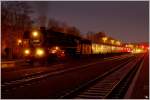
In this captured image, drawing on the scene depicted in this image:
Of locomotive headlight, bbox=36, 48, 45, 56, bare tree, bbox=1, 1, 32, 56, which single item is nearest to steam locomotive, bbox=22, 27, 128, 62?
locomotive headlight, bbox=36, 48, 45, 56

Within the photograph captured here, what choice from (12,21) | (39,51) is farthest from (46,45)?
(12,21)

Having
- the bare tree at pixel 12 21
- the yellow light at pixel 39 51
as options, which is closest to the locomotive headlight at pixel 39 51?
the yellow light at pixel 39 51

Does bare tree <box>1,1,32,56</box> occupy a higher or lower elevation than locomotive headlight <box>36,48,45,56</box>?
higher

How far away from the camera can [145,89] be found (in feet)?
52.8

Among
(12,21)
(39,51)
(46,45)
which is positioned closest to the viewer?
(39,51)

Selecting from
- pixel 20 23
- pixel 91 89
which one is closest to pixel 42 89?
pixel 91 89

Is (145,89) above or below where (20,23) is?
below

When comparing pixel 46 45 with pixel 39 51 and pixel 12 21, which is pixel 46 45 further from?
pixel 12 21

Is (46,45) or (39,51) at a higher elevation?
(46,45)

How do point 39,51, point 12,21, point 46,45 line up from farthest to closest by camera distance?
point 12,21
point 46,45
point 39,51

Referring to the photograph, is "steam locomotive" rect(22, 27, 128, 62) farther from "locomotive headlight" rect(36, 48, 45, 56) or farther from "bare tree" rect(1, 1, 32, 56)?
"bare tree" rect(1, 1, 32, 56)

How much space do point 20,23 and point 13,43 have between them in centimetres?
617

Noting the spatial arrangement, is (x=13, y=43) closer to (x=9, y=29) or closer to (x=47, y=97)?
(x=9, y=29)

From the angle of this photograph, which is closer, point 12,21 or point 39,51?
point 39,51
